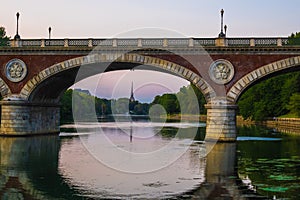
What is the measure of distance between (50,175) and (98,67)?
92.1ft

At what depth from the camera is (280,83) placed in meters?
92.9

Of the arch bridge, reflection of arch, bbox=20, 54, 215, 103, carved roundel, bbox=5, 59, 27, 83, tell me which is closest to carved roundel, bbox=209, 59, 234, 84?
the arch bridge

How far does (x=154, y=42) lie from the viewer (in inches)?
1726

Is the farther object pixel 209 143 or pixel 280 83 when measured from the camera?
pixel 280 83

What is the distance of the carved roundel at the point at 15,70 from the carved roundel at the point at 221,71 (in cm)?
1826

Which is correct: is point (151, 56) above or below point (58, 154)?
above

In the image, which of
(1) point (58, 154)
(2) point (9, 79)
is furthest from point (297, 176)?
(2) point (9, 79)

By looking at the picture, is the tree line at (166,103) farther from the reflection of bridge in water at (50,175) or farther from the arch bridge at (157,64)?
the reflection of bridge in water at (50,175)

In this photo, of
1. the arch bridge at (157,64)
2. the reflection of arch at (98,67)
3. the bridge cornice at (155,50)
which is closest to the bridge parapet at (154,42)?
the arch bridge at (157,64)

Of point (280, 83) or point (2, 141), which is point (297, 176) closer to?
point (2, 141)

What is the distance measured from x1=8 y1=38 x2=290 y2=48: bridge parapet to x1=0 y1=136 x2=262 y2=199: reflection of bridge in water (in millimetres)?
11735

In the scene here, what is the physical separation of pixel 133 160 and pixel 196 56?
1727 centimetres

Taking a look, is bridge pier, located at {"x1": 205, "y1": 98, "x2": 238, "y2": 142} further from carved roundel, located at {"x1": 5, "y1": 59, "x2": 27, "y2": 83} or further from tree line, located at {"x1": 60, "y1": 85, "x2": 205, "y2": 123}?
tree line, located at {"x1": 60, "y1": 85, "x2": 205, "y2": 123}

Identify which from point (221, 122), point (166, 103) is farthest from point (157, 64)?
point (166, 103)
